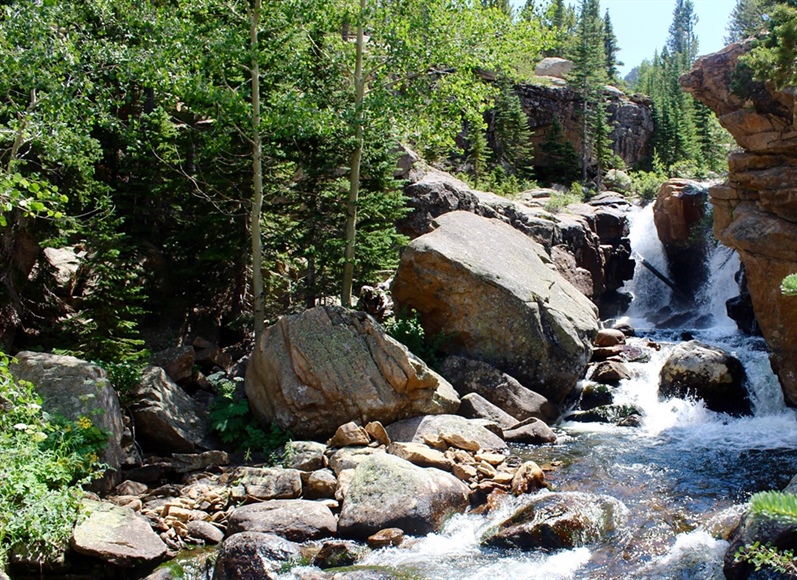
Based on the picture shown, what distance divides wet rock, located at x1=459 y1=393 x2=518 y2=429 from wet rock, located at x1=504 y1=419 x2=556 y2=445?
28cm

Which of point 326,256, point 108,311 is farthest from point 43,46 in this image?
point 326,256

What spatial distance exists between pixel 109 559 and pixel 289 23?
1060 cm

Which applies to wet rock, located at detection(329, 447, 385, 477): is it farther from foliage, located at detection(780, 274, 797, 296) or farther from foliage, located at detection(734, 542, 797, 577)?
foliage, located at detection(780, 274, 797, 296)

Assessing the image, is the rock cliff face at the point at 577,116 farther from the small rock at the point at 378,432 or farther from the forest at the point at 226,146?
the small rock at the point at 378,432

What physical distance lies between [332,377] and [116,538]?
4972 millimetres

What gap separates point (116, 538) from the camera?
26.7ft

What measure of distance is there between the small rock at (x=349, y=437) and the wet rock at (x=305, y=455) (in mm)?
Answer: 219

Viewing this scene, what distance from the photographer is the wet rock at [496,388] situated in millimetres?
14211

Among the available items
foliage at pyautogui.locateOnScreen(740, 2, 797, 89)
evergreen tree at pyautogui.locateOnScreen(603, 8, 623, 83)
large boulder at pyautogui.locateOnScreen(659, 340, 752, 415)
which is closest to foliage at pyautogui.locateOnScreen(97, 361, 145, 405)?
large boulder at pyautogui.locateOnScreen(659, 340, 752, 415)

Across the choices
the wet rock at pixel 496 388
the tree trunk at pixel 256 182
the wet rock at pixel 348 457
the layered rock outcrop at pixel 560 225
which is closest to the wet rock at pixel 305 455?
the wet rock at pixel 348 457

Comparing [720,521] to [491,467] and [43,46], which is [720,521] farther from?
[43,46]

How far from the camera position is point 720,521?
8.93 m

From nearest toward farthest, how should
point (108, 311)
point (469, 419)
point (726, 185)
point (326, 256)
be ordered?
point (108, 311), point (469, 419), point (326, 256), point (726, 185)

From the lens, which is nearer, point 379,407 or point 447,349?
point 379,407
